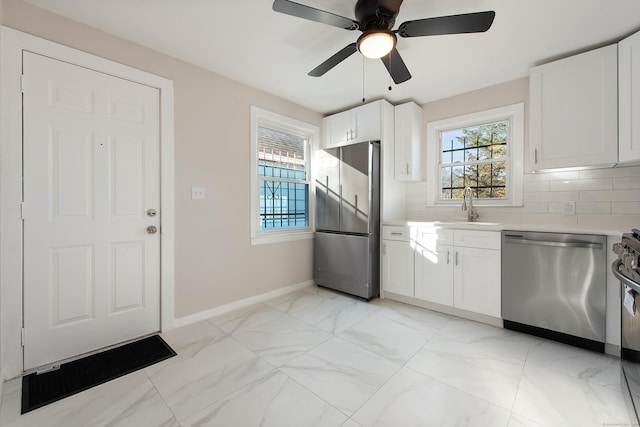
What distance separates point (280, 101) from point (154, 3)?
5.41 ft

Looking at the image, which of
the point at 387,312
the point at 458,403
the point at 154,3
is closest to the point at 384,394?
the point at 458,403

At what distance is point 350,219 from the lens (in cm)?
327

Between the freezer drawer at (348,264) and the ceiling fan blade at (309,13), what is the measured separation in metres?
2.13

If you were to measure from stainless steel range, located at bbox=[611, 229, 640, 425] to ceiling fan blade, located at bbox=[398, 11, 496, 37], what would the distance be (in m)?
1.37

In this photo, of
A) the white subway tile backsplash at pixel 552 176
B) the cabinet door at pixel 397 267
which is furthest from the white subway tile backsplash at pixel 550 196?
the cabinet door at pixel 397 267

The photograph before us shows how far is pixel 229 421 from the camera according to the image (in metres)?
1.41

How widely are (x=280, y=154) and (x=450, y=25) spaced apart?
233cm

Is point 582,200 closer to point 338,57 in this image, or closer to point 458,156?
point 458,156

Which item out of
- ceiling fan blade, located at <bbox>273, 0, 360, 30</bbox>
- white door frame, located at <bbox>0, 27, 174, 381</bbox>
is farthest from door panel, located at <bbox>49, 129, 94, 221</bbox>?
ceiling fan blade, located at <bbox>273, 0, 360, 30</bbox>

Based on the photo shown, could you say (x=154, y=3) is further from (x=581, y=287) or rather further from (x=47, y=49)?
(x=581, y=287)

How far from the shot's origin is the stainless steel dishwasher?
205 cm

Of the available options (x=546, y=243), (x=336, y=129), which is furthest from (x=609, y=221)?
(x=336, y=129)

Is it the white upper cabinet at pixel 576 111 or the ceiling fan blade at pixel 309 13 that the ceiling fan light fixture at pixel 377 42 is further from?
the white upper cabinet at pixel 576 111

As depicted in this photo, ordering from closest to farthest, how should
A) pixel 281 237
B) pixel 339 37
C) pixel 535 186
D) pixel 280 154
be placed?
pixel 339 37 < pixel 535 186 < pixel 281 237 < pixel 280 154
